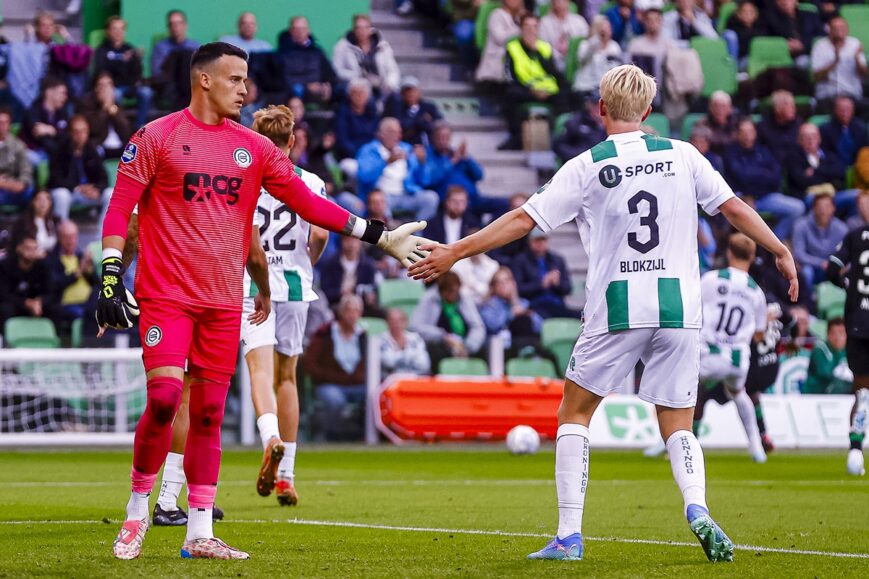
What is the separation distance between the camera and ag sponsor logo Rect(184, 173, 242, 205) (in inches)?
261

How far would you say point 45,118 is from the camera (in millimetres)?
19734

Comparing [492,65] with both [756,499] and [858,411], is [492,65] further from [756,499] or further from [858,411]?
[756,499]

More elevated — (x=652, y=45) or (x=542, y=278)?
(x=652, y=45)

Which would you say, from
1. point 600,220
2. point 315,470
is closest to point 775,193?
point 315,470

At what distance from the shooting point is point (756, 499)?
10656 mm

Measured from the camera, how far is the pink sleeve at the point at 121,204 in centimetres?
646

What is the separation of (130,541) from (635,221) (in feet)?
8.44

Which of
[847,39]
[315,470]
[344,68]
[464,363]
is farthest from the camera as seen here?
[847,39]

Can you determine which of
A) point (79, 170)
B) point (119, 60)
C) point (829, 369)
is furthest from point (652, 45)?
point (79, 170)

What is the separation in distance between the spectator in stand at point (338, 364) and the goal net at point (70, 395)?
2.03 meters

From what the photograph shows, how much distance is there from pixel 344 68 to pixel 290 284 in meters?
12.1

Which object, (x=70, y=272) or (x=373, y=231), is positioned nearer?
(x=373, y=231)

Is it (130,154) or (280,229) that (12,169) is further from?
(130,154)

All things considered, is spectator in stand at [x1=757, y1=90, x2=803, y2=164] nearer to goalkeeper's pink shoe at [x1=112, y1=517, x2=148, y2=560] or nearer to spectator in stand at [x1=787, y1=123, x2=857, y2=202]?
spectator in stand at [x1=787, y1=123, x2=857, y2=202]
